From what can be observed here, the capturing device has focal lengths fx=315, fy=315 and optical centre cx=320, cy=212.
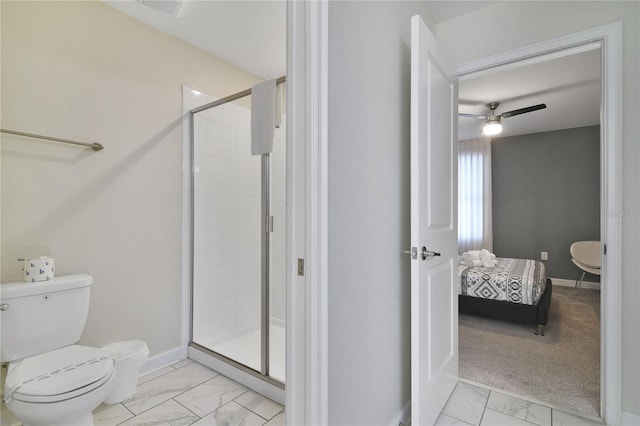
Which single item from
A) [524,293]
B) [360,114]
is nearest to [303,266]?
[360,114]

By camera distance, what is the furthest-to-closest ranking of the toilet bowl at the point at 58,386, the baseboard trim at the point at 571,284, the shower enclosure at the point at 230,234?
the baseboard trim at the point at 571,284 → the shower enclosure at the point at 230,234 → the toilet bowl at the point at 58,386

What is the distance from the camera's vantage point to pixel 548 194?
5082mm

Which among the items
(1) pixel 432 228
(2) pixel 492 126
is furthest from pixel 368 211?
(2) pixel 492 126

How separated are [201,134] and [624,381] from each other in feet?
10.3

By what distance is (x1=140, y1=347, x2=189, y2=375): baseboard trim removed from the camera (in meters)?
2.22

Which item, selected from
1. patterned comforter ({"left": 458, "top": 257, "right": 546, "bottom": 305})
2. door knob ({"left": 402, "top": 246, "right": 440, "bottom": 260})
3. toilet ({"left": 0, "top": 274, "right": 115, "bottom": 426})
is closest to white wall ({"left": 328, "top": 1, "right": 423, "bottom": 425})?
door knob ({"left": 402, "top": 246, "right": 440, "bottom": 260})

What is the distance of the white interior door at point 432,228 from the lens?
1.41 m

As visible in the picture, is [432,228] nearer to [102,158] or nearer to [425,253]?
[425,253]

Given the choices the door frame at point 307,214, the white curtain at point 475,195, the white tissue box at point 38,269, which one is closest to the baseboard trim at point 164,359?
the white tissue box at point 38,269

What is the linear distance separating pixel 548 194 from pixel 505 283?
2.82m

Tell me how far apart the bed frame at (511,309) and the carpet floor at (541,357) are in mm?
92

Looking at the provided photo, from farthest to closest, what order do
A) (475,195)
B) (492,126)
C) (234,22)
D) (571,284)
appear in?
(475,195)
(571,284)
(492,126)
(234,22)

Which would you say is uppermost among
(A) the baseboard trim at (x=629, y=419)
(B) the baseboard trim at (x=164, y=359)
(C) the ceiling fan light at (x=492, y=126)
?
(C) the ceiling fan light at (x=492, y=126)

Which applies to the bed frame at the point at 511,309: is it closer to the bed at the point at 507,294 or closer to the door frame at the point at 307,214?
the bed at the point at 507,294
